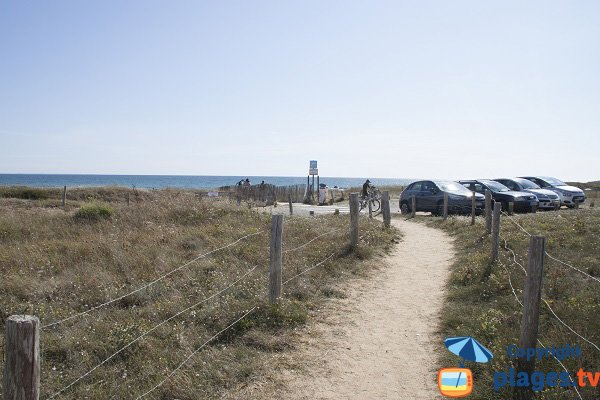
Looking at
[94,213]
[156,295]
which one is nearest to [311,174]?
[94,213]

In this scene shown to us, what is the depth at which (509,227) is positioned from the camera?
12227 millimetres

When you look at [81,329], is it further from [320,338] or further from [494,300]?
[494,300]

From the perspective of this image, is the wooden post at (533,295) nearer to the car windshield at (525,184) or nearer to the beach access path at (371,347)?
the beach access path at (371,347)

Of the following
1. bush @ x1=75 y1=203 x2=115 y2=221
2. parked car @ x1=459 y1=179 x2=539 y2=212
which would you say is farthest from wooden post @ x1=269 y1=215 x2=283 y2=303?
parked car @ x1=459 y1=179 x2=539 y2=212

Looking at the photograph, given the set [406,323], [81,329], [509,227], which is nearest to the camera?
[81,329]

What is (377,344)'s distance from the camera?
545 cm

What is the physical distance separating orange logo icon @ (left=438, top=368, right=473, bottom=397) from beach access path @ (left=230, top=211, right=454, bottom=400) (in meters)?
0.08

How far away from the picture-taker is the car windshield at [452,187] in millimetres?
18531

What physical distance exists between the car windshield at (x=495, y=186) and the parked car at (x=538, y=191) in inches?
38.5

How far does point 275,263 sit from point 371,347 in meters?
1.80

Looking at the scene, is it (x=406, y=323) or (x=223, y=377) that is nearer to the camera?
(x=223, y=377)

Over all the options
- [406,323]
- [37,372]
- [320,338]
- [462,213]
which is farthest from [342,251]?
[462,213]

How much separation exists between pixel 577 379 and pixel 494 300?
2728mm

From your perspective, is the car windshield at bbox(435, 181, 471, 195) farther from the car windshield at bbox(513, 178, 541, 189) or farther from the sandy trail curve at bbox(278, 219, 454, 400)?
the sandy trail curve at bbox(278, 219, 454, 400)
